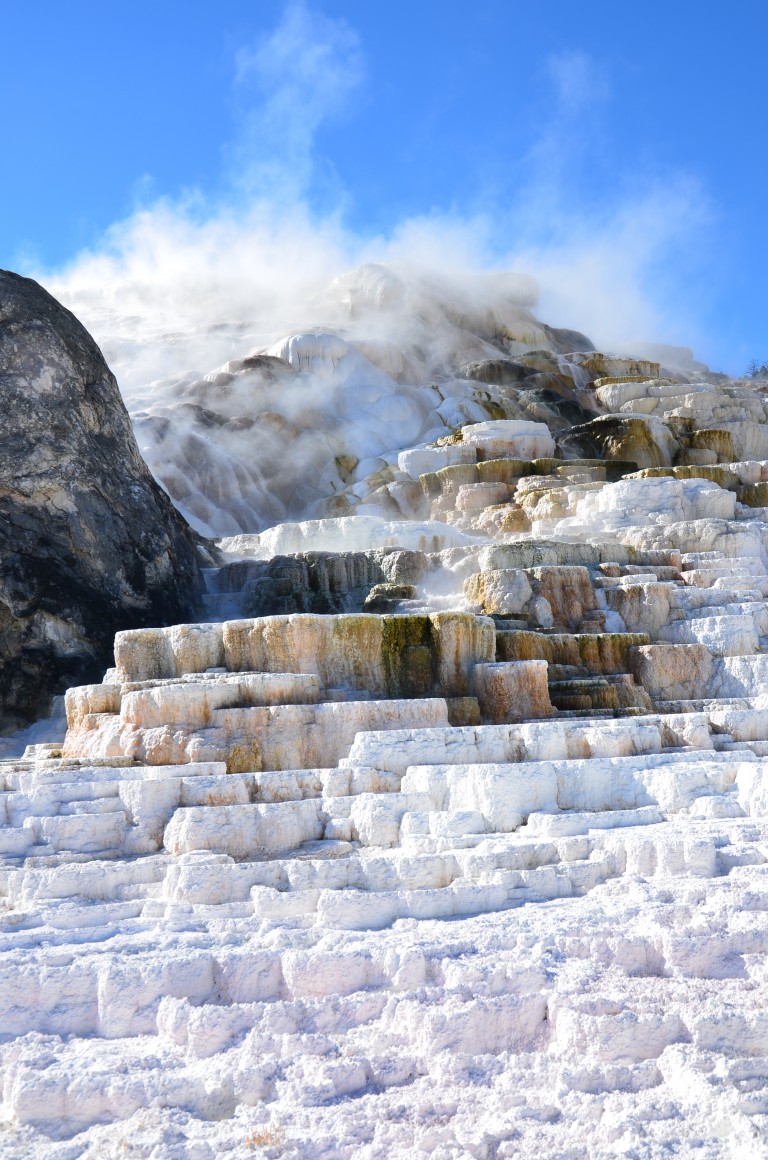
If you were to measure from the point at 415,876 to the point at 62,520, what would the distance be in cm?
865

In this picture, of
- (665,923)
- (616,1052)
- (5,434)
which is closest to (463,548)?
(5,434)

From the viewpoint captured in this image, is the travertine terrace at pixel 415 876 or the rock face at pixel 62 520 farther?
the rock face at pixel 62 520

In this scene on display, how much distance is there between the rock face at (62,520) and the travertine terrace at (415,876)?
2.12 meters

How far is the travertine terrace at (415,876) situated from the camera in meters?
4.07

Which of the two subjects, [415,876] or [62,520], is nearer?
[415,876]

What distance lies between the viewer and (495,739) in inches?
324

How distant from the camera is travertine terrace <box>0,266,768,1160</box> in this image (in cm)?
407

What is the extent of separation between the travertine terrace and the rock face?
2.12 m

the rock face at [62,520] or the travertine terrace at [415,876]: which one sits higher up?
the rock face at [62,520]

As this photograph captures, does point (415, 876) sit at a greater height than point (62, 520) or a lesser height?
lesser

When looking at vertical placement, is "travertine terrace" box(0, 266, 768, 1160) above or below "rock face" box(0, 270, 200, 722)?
below

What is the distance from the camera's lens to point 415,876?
20.6 feet

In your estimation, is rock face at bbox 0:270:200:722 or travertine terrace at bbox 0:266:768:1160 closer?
travertine terrace at bbox 0:266:768:1160

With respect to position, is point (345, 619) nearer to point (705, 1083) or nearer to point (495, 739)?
point (495, 739)
